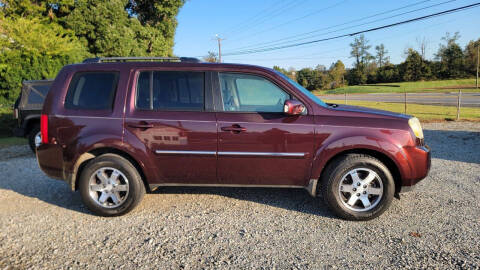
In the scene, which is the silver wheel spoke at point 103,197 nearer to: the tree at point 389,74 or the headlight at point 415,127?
the headlight at point 415,127

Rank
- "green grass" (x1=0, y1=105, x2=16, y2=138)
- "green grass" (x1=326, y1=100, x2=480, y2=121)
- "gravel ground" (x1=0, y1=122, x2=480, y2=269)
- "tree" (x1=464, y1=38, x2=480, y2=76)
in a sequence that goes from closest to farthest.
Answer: "gravel ground" (x1=0, y1=122, x2=480, y2=269), "green grass" (x1=0, y1=105, x2=16, y2=138), "green grass" (x1=326, y1=100, x2=480, y2=121), "tree" (x1=464, y1=38, x2=480, y2=76)

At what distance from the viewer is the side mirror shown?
3.39 metres

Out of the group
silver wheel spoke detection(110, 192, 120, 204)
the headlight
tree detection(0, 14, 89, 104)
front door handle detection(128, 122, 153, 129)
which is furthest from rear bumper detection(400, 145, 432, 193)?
tree detection(0, 14, 89, 104)

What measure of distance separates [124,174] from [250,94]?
5.97ft

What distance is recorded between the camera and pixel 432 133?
9.71 metres

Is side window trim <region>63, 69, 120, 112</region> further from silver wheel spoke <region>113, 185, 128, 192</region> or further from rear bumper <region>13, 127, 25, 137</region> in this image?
rear bumper <region>13, 127, 25, 137</region>

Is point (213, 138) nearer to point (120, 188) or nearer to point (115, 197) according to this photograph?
point (120, 188)

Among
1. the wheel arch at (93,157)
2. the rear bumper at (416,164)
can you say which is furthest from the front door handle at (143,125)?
the rear bumper at (416,164)

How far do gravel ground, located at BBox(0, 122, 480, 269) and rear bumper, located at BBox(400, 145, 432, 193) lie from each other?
0.46 metres

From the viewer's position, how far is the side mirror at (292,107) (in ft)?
11.1

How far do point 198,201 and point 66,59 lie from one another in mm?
15898

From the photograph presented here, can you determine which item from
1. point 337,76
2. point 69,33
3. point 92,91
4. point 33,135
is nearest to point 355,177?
point 92,91

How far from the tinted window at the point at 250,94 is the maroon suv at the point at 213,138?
0.04 ft

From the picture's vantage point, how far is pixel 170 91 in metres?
3.68
